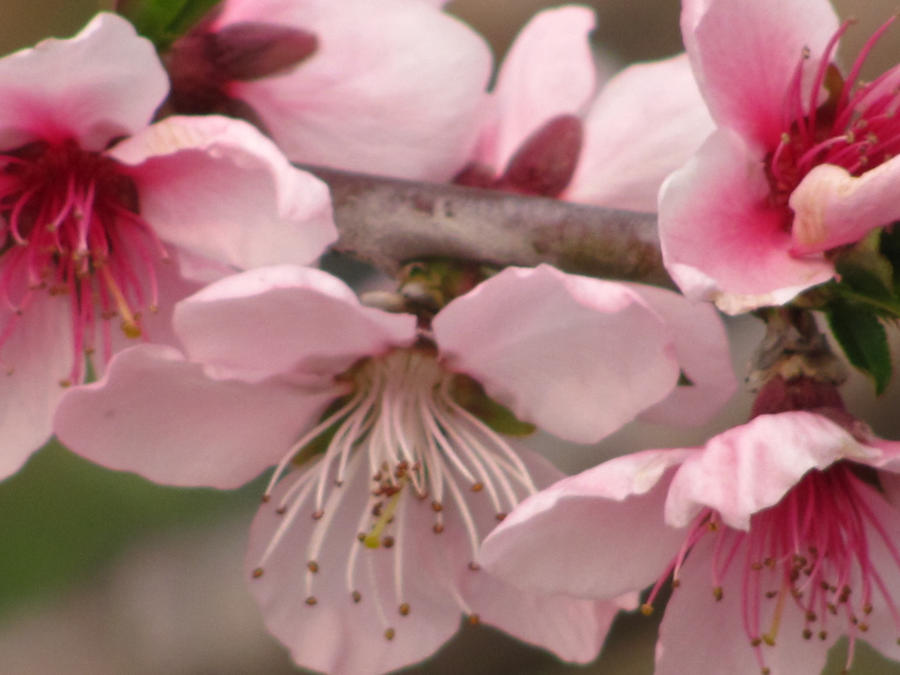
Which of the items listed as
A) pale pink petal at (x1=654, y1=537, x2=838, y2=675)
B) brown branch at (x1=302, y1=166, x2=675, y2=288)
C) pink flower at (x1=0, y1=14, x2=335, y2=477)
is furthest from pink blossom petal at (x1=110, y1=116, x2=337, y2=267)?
pale pink petal at (x1=654, y1=537, x2=838, y2=675)

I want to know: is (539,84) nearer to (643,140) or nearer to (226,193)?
(643,140)

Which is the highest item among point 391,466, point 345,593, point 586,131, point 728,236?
point 728,236

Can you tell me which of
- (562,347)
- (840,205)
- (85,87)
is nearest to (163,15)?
(85,87)

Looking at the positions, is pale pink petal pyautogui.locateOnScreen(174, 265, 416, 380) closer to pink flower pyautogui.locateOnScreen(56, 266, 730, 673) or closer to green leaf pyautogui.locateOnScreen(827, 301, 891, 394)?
pink flower pyautogui.locateOnScreen(56, 266, 730, 673)

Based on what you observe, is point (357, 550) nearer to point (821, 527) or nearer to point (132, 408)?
point (132, 408)

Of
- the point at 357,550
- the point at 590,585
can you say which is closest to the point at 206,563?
the point at 357,550

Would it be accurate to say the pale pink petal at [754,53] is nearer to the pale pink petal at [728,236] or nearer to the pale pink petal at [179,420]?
the pale pink petal at [728,236]
